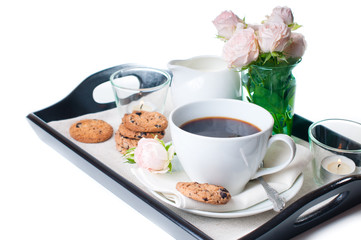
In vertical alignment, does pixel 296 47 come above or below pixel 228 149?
above

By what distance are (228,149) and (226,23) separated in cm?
37

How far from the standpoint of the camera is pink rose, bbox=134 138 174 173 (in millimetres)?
1174

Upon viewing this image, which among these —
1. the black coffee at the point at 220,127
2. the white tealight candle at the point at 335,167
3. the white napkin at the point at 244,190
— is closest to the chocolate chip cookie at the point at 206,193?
the white napkin at the point at 244,190

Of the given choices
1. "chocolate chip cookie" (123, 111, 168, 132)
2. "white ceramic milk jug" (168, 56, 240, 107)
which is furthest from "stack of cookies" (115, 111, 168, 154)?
"white ceramic milk jug" (168, 56, 240, 107)

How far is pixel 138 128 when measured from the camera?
1.36m

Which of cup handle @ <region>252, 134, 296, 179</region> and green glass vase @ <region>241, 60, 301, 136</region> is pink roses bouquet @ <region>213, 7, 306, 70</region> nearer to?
green glass vase @ <region>241, 60, 301, 136</region>

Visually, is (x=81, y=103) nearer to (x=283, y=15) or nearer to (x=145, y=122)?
(x=145, y=122)

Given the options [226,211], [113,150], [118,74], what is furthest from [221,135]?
[118,74]

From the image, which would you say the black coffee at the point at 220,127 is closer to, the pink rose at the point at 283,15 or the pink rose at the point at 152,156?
the pink rose at the point at 152,156

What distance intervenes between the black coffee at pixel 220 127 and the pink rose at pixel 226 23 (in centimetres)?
24

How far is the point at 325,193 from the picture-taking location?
1046 mm

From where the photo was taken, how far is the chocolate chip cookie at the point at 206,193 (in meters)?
1.07

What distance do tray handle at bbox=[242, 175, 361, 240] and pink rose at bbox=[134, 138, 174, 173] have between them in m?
0.28

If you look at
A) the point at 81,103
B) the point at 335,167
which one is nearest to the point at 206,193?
the point at 335,167
